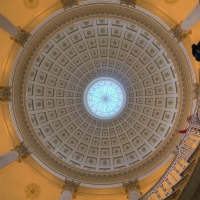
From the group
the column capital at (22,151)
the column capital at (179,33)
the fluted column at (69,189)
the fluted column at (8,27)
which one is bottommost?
the fluted column at (69,189)

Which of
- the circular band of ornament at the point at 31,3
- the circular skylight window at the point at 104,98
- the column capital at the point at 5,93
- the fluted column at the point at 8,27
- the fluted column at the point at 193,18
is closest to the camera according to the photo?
the fluted column at the point at 193,18

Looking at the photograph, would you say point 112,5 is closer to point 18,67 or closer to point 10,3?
point 10,3

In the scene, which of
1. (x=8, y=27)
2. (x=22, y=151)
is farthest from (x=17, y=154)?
(x=8, y=27)

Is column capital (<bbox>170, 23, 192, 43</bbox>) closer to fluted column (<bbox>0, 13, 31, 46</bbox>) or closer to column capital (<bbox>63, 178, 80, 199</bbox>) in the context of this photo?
fluted column (<bbox>0, 13, 31, 46</bbox>)

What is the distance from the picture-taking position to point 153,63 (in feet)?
81.1

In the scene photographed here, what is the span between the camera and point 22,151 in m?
20.0

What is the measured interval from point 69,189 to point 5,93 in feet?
31.8

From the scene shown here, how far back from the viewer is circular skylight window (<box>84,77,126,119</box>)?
2769 cm

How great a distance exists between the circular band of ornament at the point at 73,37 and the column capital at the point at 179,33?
97cm

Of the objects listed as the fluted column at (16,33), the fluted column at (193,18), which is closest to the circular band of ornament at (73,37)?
Answer: the fluted column at (16,33)

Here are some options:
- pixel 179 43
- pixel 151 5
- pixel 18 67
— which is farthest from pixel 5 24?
pixel 179 43

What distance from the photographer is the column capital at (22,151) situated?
19.7 metres

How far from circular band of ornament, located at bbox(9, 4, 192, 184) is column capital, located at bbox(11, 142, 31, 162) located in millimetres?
728

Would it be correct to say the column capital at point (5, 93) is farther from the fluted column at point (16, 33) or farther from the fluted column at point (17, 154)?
the fluted column at point (17, 154)
